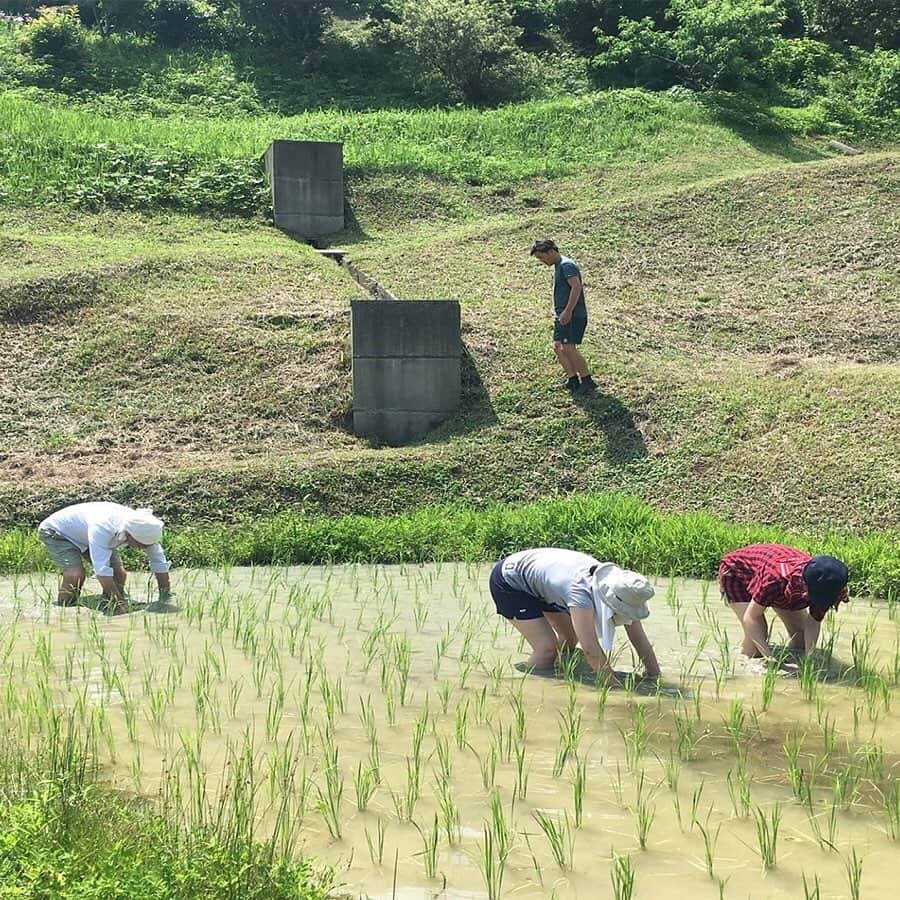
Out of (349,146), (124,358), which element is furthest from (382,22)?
(124,358)

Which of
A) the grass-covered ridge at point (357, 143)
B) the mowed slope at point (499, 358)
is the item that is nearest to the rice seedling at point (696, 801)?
the mowed slope at point (499, 358)

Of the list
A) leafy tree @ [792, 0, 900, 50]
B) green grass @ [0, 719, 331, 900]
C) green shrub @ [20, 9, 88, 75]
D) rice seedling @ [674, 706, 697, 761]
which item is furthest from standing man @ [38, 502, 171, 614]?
leafy tree @ [792, 0, 900, 50]

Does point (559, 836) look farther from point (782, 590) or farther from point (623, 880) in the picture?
point (782, 590)

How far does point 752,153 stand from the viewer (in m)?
22.2

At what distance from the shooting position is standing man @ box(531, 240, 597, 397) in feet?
36.6

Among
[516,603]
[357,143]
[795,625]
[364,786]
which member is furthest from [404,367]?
[357,143]

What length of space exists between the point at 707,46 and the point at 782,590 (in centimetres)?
2196

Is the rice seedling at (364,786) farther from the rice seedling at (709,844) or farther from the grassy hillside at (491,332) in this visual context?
the grassy hillside at (491,332)

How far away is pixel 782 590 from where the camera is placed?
588cm

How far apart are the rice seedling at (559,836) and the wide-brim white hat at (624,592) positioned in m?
1.35

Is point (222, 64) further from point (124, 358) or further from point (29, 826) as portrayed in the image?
point (29, 826)

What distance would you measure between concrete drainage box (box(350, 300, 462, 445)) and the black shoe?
4.05 ft

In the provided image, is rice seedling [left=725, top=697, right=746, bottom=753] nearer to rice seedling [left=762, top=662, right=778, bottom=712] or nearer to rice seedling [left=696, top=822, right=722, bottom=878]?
rice seedling [left=762, top=662, right=778, bottom=712]

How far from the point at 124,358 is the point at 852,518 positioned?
26.9ft
